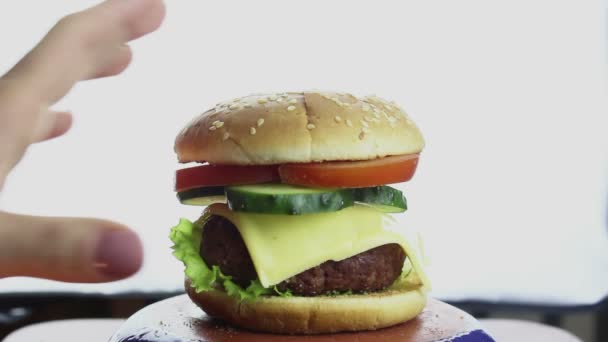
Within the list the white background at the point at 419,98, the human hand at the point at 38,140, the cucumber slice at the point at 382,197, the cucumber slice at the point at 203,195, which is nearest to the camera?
the human hand at the point at 38,140

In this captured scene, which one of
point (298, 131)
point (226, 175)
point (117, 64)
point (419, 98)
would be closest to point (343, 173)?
point (298, 131)

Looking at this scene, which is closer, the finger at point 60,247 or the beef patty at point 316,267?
the finger at point 60,247

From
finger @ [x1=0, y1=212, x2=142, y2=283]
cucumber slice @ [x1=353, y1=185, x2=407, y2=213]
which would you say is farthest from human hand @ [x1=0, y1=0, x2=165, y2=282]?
cucumber slice @ [x1=353, y1=185, x2=407, y2=213]

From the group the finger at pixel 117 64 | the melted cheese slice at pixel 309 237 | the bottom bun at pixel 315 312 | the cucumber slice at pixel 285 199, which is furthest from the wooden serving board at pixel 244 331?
the finger at pixel 117 64

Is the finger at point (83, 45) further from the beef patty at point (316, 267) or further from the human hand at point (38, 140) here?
the beef patty at point (316, 267)

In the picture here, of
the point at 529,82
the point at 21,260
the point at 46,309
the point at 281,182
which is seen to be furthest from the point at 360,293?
the point at 46,309

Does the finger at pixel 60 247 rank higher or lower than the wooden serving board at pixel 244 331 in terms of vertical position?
higher

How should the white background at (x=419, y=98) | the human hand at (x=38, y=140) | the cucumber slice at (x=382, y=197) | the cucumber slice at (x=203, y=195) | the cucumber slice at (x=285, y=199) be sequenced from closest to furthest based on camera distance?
the human hand at (x=38, y=140) → the cucumber slice at (x=285, y=199) → the cucumber slice at (x=382, y=197) → the cucumber slice at (x=203, y=195) → the white background at (x=419, y=98)
